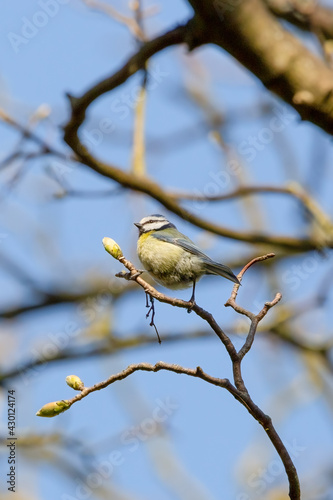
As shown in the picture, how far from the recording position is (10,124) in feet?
10.4

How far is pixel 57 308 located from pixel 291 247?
1834 mm

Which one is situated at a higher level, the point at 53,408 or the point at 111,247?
the point at 111,247

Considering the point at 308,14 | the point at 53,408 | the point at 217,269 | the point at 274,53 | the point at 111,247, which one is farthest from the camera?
the point at 308,14

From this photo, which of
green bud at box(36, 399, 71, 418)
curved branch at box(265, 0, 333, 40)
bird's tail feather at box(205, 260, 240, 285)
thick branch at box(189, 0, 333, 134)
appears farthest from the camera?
Answer: curved branch at box(265, 0, 333, 40)

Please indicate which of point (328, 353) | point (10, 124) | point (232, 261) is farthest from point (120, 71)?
point (328, 353)

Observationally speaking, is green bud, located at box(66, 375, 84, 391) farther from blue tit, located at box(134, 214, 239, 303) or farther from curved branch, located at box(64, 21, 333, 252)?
curved branch, located at box(64, 21, 333, 252)

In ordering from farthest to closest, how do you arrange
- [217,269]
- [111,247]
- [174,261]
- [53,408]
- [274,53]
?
[274,53] → [174,261] → [217,269] → [111,247] → [53,408]

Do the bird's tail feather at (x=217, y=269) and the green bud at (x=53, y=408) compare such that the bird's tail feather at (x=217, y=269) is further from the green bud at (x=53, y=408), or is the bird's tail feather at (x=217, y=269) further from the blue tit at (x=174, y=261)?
the green bud at (x=53, y=408)

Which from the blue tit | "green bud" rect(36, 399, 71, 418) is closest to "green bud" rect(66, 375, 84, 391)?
"green bud" rect(36, 399, 71, 418)

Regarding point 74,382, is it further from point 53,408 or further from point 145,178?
point 145,178

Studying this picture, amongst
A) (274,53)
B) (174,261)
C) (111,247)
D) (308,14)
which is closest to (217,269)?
(174,261)

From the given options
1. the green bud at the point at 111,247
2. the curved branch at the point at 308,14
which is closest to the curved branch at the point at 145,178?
the curved branch at the point at 308,14

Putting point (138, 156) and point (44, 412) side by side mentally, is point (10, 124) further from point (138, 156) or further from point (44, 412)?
point (44, 412)

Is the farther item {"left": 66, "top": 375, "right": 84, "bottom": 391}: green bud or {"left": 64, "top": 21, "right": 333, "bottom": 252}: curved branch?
{"left": 64, "top": 21, "right": 333, "bottom": 252}: curved branch
